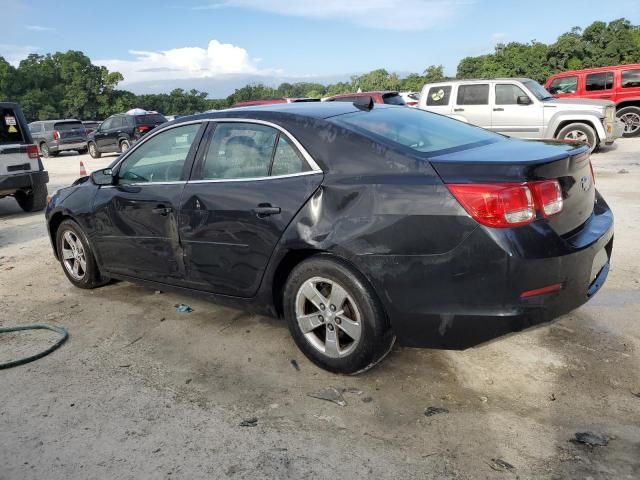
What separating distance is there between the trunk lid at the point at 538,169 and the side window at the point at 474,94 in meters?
10.3

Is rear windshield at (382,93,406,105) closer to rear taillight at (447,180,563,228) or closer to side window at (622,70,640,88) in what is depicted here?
side window at (622,70,640,88)

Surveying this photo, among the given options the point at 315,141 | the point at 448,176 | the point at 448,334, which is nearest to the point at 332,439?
the point at 448,334

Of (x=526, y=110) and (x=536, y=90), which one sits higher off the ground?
(x=536, y=90)

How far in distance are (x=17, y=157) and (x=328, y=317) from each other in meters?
7.90

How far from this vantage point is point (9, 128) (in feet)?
30.0

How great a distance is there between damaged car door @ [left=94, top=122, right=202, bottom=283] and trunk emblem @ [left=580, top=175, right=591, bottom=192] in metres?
2.59

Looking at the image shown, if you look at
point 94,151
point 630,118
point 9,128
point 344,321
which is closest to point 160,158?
point 344,321

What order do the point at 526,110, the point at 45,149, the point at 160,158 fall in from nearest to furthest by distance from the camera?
the point at 160,158
the point at 526,110
the point at 45,149

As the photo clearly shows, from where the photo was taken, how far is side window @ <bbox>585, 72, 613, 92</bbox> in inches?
609

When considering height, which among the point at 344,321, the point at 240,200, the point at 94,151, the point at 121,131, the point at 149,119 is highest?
the point at 149,119

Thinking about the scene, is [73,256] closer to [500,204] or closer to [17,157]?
[500,204]

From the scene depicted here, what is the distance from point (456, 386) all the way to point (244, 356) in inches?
55.3

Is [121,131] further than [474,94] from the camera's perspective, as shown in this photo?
Yes

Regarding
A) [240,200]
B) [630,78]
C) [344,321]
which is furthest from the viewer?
[630,78]
